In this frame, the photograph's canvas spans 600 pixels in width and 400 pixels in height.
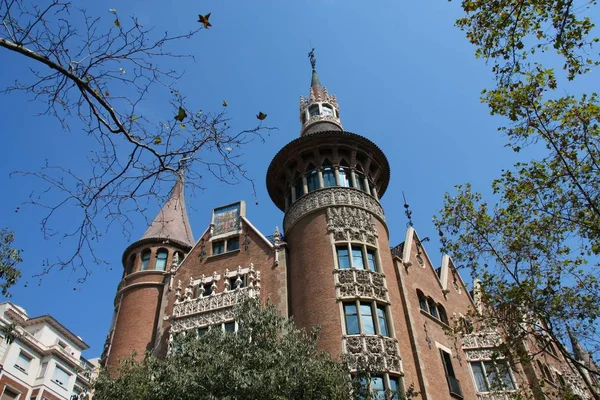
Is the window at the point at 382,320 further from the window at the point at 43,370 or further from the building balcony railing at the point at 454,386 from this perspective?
the window at the point at 43,370

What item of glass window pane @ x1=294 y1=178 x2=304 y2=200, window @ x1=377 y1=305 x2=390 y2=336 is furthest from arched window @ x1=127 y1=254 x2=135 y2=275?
window @ x1=377 y1=305 x2=390 y2=336

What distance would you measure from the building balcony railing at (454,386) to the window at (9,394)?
29.9 metres

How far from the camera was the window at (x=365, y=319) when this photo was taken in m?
20.7

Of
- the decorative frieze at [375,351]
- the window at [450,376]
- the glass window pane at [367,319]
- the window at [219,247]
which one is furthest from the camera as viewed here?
the window at [219,247]

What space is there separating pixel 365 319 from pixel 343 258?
127 inches

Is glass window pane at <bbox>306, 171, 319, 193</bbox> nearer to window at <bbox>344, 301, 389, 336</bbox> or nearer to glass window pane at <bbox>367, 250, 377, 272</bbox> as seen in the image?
glass window pane at <bbox>367, 250, 377, 272</bbox>

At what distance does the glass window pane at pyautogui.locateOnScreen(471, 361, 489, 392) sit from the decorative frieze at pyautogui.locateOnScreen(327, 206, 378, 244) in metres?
7.62

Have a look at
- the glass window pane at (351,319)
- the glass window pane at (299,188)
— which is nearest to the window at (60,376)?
the glass window pane at (299,188)

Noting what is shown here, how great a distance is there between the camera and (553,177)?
1547 centimetres

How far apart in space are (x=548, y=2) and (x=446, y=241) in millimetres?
9768

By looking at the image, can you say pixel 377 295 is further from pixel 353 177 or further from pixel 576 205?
pixel 576 205

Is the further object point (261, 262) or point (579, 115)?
point (261, 262)

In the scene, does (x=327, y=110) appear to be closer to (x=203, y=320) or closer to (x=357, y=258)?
(x=357, y=258)

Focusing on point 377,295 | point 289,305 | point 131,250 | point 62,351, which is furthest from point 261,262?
point 62,351
